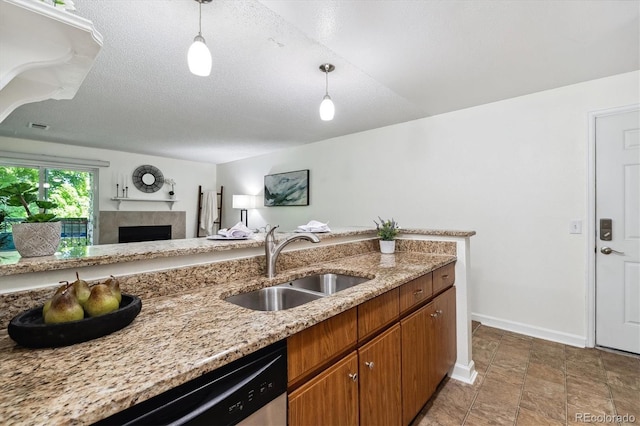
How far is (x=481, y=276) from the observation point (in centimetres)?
310

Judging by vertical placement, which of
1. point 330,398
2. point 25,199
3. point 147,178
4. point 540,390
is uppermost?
point 147,178

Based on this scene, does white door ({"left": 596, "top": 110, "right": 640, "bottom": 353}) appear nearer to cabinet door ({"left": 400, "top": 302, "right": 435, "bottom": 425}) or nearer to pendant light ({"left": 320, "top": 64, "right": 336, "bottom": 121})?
cabinet door ({"left": 400, "top": 302, "right": 435, "bottom": 425})

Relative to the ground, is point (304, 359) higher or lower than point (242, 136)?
lower

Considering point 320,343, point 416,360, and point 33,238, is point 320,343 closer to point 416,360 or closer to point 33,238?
point 416,360

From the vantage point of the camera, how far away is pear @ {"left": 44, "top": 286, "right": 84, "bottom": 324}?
724mm

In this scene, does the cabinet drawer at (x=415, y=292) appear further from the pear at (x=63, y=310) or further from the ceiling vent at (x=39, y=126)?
the ceiling vent at (x=39, y=126)

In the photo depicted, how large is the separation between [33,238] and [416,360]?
1.74m

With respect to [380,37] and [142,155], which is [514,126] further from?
[142,155]

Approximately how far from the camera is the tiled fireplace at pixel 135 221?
5109 mm

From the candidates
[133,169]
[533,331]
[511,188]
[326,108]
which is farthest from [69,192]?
[533,331]

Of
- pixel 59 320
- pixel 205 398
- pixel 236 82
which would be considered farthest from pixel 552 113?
pixel 59 320

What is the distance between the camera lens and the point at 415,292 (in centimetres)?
158

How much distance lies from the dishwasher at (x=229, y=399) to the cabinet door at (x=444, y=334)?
1.19m

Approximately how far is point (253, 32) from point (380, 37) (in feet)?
2.72
